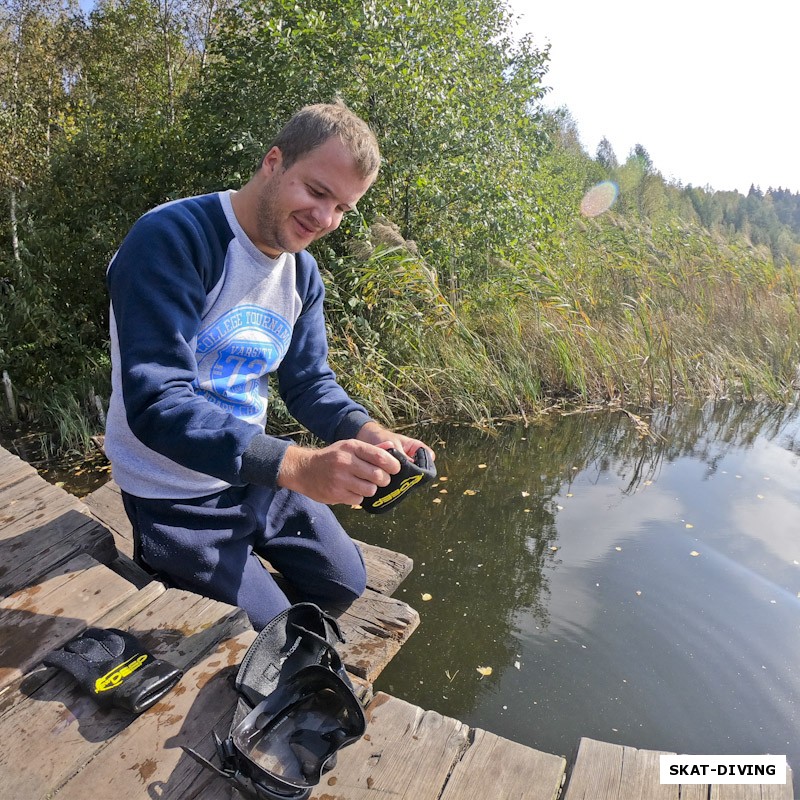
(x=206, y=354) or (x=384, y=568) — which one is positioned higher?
(x=206, y=354)

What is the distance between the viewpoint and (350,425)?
195 centimetres

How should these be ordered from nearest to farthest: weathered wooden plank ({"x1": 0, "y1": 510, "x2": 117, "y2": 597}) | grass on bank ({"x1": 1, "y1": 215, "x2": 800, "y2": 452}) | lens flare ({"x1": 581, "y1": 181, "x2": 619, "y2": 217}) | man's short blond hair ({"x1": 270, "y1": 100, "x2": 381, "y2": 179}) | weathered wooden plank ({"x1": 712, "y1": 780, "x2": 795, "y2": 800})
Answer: weathered wooden plank ({"x1": 712, "y1": 780, "x2": 795, "y2": 800}) < weathered wooden plank ({"x1": 0, "y1": 510, "x2": 117, "y2": 597}) < man's short blond hair ({"x1": 270, "y1": 100, "x2": 381, "y2": 179}) < grass on bank ({"x1": 1, "y1": 215, "x2": 800, "y2": 452}) < lens flare ({"x1": 581, "y1": 181, "x2": 619, "y2": 217})

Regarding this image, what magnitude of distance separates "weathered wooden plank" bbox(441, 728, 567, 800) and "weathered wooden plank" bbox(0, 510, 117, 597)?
45.1 inches

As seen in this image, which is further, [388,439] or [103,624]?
[388,439]

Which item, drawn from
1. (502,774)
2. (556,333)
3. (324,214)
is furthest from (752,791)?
(556,333)

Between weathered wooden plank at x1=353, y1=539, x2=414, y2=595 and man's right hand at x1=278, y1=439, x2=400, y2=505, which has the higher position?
man's right hand at x1=278, y1=439, x2=400, y2=505

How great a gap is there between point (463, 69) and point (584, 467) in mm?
3454

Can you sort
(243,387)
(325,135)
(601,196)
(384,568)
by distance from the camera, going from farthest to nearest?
1. (601,196)
2. (384,568)
3. (243,387)
4. (325,135)

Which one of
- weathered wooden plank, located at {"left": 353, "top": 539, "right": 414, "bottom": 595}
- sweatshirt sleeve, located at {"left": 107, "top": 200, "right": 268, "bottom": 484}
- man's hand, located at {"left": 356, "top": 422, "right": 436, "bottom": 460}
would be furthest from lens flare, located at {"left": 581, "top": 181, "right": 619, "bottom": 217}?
sweatshirt sleeve, located at {"left": 107, "top": 200, "right": 268, "bottom": 484}

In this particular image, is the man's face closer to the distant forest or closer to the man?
the man

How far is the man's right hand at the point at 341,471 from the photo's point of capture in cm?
135

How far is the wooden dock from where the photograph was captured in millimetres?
1094

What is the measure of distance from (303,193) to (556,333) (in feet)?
11.9

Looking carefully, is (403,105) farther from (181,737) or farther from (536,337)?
(181,737)
